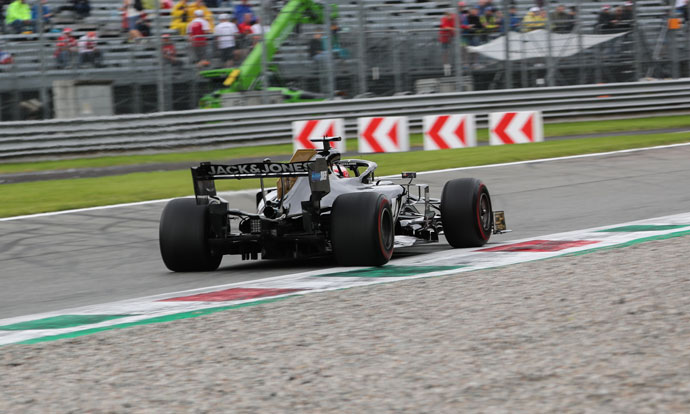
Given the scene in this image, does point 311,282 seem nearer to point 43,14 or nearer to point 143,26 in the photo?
point 143,26

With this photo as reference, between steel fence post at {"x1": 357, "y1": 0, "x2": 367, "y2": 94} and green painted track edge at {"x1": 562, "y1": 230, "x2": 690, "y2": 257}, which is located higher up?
steel fence post at {"x1": 357, "y1": 0, "x2": 367, "y2": 94}

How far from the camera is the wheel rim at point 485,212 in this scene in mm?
9289

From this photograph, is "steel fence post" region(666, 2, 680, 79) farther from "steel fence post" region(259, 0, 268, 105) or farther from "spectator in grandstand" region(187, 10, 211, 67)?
"spectator in grandstand" region(187, 10, 211, 67)

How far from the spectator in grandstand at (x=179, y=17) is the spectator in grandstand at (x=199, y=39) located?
0.14 metres

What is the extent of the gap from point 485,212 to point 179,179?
7967mm

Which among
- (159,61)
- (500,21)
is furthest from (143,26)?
(500,21)

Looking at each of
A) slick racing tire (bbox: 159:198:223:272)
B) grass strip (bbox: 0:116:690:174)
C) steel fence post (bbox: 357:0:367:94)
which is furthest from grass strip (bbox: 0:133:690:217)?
slick racing tire (bbox: 159:198:223:272)

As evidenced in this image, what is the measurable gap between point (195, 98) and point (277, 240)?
1338cm

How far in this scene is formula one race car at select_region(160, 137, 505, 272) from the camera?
26.2 ft

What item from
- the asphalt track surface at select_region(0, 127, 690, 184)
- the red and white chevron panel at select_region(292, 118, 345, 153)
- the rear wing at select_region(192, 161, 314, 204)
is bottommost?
the asphalt track surface at select_region(0, 127, 690, 184)

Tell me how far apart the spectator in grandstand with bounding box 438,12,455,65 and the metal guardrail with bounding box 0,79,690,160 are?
95 cm

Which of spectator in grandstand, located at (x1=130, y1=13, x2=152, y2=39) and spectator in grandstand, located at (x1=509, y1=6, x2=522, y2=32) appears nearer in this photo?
spectator in grandstand, located at (x1=130, y1=13, x2=152, y2=39)

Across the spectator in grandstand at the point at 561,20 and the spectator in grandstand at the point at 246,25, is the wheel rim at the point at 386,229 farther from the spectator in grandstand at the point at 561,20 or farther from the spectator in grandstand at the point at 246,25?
the spectator in grandstand at the point at 561,20

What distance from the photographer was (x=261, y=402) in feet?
14.3
